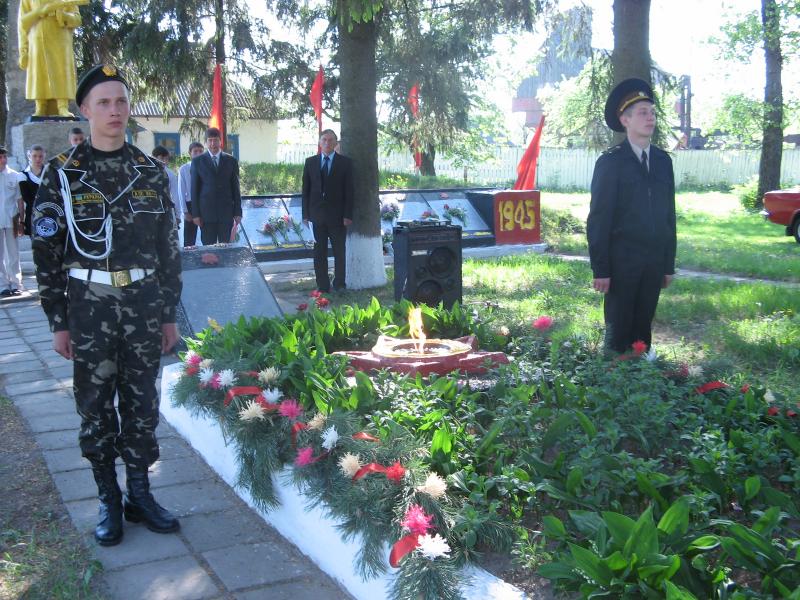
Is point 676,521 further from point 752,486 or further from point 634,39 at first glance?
point 634,39

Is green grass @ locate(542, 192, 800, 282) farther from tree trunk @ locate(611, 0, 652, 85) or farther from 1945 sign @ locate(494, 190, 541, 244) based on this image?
tree trunk @ locate(611, 0, 652, 85)

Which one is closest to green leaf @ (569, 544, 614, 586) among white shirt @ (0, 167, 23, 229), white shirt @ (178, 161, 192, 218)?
white shirt @ (178, 161, 192, 218)

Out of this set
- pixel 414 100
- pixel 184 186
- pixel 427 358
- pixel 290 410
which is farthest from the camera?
pixel 414 100

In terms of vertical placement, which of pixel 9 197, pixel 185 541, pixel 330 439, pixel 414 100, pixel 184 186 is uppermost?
pixel 414 100

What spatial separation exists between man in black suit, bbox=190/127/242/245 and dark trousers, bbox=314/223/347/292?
1006mm

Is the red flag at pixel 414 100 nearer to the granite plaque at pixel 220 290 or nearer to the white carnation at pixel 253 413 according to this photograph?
the granite plaque at pixel 220 290

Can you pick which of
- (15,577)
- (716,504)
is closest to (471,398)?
(716,504)

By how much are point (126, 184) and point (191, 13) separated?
12562 mm

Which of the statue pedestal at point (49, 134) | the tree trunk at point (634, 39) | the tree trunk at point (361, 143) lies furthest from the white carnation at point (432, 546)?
the statue pedestal at point (49, 134)

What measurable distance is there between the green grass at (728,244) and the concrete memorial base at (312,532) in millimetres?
8896

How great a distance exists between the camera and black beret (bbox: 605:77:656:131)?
16.5 ft

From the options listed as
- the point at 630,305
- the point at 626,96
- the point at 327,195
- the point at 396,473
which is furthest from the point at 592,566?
the point at 327,195

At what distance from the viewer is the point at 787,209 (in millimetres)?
17688

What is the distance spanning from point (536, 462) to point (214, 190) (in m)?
7.51
